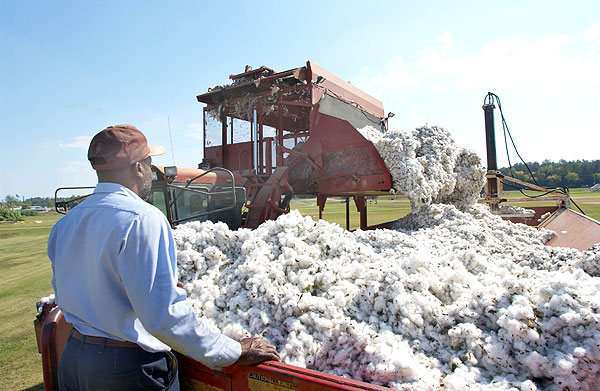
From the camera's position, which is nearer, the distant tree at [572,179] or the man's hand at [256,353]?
the man's hand at [256,353]

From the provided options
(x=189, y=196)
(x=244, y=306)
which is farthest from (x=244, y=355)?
(x=189, y=196)

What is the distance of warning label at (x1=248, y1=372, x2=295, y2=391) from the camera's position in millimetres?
1457

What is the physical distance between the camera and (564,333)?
4.91ft

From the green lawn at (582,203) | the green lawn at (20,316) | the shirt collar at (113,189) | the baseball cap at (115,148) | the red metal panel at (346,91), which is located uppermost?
the red metal panel at (346,91)

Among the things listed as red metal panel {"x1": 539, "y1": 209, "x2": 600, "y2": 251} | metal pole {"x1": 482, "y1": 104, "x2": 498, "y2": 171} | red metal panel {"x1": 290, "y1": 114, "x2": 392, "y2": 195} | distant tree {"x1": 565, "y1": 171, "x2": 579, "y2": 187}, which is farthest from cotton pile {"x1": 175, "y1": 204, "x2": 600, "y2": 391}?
distant tree {"x1": 565, "y1": 171, "x2": 579, "y2": 187}

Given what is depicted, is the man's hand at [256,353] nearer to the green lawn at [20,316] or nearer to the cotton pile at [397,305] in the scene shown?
the cotton pile at [397,305]

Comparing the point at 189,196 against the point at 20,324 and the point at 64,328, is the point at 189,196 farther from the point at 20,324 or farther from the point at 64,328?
the point at 20,324

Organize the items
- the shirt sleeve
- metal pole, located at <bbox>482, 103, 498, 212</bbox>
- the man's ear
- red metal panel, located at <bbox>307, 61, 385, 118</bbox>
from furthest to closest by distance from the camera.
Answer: metal pole, located at <bbox>482, 103, 498, 212</bbox>, red metal panel, located at <bbox>307, 61, 385, 118</bbox>, the man's ear, the shirt sleeve

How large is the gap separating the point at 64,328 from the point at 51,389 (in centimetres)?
34

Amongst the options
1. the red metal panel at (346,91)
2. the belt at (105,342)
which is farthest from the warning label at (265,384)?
the red metal panel at (346,91)

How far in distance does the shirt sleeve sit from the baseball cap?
0.29 meters

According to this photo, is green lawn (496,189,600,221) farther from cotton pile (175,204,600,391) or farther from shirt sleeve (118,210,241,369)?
shirt sleeve (118,210,241,369)

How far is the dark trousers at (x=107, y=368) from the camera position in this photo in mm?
1289

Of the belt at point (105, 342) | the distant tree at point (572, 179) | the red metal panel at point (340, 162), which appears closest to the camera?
the belt at point (105, 342)
